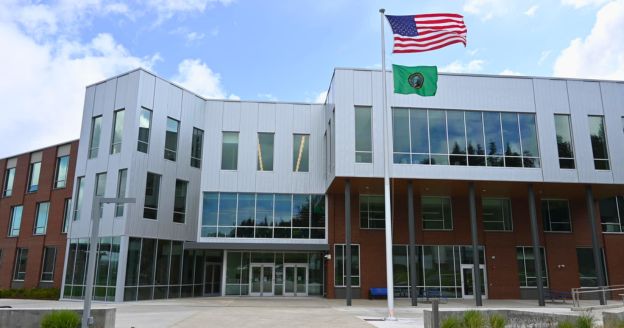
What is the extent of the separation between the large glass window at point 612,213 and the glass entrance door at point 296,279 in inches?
775

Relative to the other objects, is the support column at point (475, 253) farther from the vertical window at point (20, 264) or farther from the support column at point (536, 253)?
the vertical window at point (20, 264)

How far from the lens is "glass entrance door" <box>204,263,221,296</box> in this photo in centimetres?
3084

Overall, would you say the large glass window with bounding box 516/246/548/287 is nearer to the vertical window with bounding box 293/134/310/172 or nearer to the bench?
the bench

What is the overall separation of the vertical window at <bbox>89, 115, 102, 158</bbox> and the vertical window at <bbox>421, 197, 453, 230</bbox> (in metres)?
20.2

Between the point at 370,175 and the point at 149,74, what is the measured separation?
14001 millimetres

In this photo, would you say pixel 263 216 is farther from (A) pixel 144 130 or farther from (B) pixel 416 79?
(B) pixel 416 79

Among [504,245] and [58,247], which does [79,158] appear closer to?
[58,247]

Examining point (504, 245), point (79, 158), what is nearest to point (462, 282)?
point (504, 245)

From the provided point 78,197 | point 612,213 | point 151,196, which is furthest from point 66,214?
point 612,213

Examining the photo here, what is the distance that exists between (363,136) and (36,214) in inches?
956

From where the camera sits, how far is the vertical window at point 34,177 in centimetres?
3541

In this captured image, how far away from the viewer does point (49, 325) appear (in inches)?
441

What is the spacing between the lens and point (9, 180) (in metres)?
37.8

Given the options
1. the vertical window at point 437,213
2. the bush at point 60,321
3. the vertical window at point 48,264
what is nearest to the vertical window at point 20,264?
the vertical window at point 48,264
